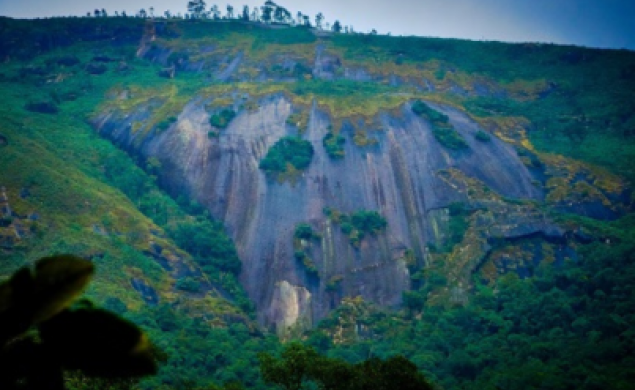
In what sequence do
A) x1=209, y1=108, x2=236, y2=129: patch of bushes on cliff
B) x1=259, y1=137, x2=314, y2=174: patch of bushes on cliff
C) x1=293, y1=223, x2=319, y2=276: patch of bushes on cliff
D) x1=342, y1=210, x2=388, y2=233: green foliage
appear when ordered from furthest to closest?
x1=209, y1=108, x2=236, y2=129: patch of bushes on cliff → x1=259, y1=137, x2=314, y2=174: patch of bushes on cliff → x1=342, y1=210, x2=388, y2=233: green foliage → x1=293, y1=223, x2=319, y2=276: patch of bushes on cliff

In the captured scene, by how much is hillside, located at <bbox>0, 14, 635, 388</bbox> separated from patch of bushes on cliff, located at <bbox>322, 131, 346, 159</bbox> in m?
0.24

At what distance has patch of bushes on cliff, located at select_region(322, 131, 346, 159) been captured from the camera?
68250 mm

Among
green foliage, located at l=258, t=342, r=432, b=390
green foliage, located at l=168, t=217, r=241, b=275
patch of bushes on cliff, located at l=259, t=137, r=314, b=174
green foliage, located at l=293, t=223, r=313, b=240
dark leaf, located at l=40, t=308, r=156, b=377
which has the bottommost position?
green foliage, located at l=168, t=217, r=241, b=275

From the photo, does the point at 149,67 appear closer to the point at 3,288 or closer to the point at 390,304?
the point at 390,304

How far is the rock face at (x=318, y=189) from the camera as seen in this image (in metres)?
58.2

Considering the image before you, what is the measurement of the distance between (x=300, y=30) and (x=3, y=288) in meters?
94.6

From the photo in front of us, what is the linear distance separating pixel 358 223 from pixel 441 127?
17788 mm

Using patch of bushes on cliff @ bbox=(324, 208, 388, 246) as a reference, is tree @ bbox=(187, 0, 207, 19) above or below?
above

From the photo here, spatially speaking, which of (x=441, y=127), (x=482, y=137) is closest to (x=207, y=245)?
(x=441, y=127)

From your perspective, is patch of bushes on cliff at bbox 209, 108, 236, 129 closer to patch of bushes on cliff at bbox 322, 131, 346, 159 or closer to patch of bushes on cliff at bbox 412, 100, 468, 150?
patch of bushes on cliff at bbox 322, 131, 346, 159

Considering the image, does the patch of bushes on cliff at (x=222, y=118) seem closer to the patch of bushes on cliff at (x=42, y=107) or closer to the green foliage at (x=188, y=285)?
the patch of bushes on cliff at (x=42, y=107)

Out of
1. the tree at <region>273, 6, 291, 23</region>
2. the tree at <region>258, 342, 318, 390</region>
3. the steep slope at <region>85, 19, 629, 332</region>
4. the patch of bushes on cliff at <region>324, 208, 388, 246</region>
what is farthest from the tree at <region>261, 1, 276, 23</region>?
the tree at <region>258, 342, 318, 390</region>

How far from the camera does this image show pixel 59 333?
4090 mm

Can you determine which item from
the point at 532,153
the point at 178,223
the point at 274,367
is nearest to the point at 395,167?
the point at 532,153
